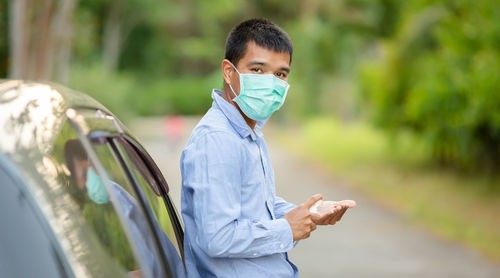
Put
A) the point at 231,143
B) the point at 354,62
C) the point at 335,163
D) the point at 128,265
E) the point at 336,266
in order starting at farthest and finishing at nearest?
the point at 354,62, the point at 335,163, the point at 336,266, the point at 231,143, the point at 128,265

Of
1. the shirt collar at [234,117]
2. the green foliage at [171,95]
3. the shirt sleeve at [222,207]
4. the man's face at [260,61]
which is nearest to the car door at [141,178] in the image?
the shirt sleeve at [222,207]

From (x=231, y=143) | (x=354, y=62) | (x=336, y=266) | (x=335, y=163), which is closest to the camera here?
(x=231, y=143)

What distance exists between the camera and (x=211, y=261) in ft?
7.32

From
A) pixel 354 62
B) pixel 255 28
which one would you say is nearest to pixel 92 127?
pixel 255 28

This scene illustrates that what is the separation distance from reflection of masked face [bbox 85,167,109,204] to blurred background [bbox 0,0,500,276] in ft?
21.8

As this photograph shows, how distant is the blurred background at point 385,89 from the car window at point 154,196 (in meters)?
5.95

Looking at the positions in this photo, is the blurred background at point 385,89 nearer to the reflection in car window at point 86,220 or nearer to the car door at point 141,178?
the car door at point 141,178

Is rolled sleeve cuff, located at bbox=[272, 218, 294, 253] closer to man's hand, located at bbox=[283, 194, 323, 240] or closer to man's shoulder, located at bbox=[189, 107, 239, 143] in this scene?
man's hand, located at bbox=[283, 194, 323, 240]

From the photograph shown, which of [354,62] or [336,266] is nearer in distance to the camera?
[336,266]

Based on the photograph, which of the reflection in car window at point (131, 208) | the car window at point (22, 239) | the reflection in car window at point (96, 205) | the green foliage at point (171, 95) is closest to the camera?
the car window at point (22, 239)

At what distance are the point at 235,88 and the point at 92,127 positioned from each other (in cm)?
66

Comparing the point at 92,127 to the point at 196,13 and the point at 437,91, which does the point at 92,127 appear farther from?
the point at 196,13

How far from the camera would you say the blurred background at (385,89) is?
372 inches

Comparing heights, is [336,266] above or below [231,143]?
below
